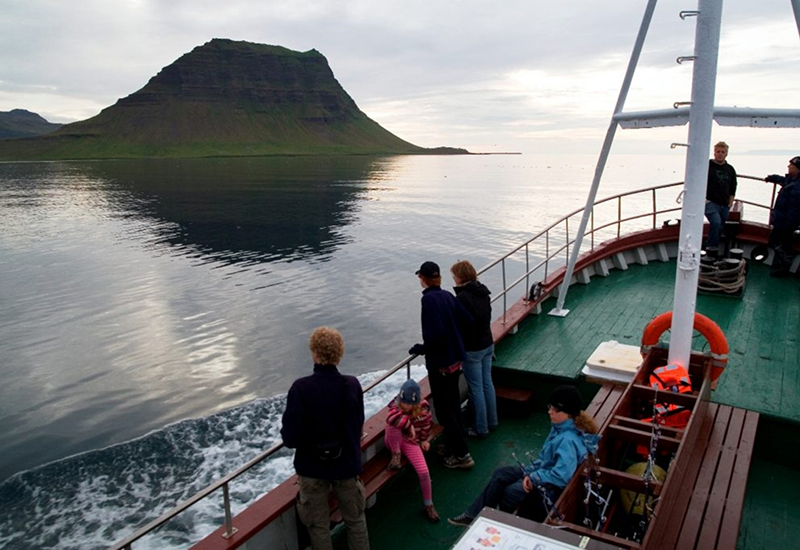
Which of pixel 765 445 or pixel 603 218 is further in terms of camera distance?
pixel 603 218

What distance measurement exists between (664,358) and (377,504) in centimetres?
346

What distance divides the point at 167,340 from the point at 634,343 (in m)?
13.2

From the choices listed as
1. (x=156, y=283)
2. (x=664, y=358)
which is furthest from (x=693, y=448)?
(x=156, y=283)

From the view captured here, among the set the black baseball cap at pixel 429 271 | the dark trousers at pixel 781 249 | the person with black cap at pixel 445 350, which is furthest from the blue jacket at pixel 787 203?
the black baseball cap at pixel 429 271

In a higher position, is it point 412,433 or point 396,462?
point 412,433

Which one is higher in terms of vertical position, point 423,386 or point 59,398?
point 423,386

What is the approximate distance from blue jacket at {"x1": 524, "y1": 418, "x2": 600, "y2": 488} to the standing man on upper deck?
7576 mm

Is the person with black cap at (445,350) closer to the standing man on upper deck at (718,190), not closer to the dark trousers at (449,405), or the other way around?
the dark trousers at (449,405)

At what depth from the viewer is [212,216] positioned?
45.5m

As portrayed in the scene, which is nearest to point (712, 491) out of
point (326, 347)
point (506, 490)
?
point (506, 490)

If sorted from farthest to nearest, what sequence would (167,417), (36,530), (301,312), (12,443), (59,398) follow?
(301,312)
(59,398)
(167,417)
(12,443)
(36,530)

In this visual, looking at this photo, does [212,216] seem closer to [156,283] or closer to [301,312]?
[156,283]

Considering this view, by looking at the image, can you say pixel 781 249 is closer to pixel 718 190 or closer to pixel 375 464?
pixel 718 190

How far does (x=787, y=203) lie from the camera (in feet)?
32.0
